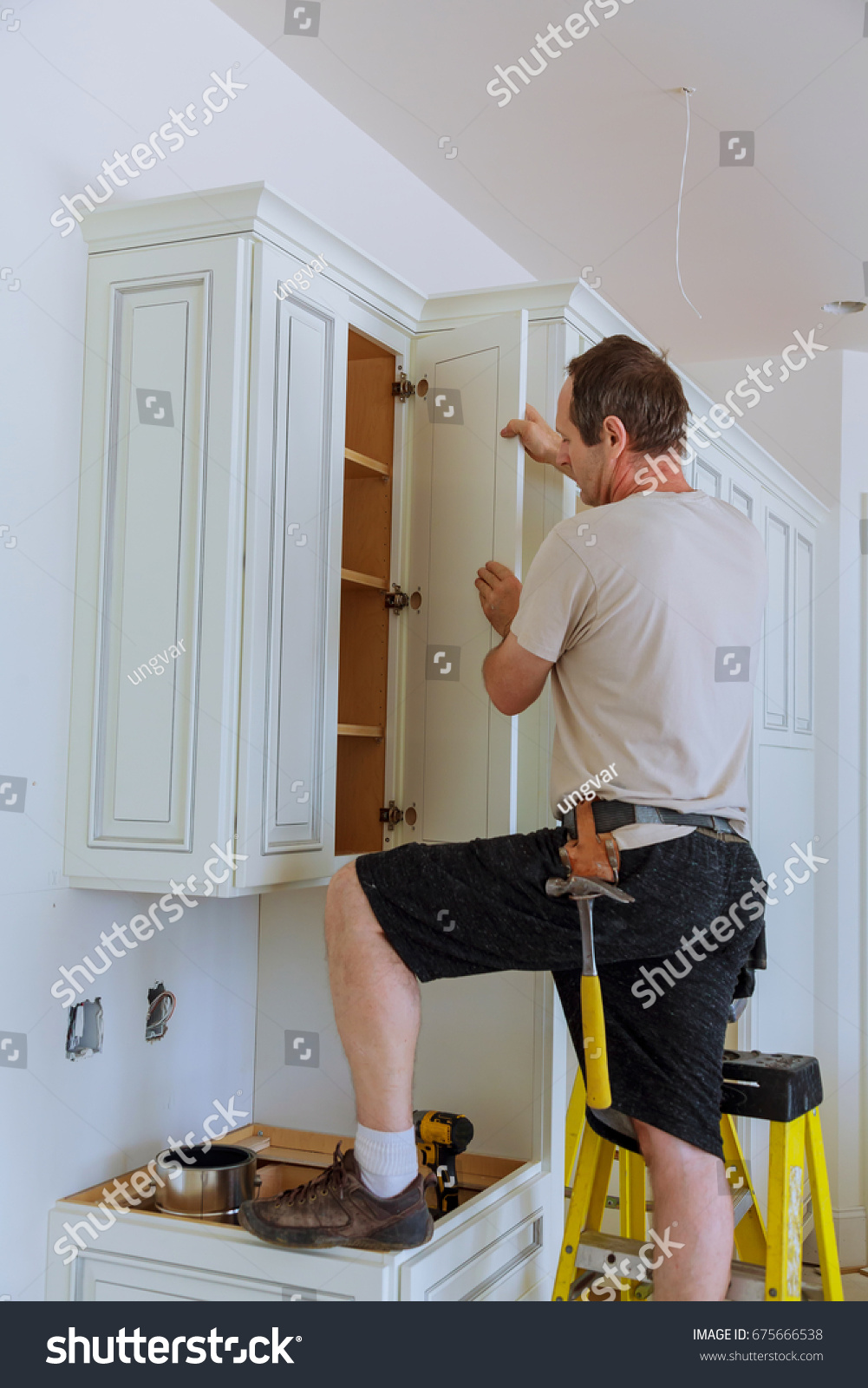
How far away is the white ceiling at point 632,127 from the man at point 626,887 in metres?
1.17

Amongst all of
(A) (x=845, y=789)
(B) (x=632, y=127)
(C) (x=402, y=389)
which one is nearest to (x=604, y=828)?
(C) (x=402, y=389)

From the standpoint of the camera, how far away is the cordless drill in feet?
6.55

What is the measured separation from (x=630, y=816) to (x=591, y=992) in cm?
24

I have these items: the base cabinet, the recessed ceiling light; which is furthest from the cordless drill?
the recessed ceiling light

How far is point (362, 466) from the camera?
7.14 feet

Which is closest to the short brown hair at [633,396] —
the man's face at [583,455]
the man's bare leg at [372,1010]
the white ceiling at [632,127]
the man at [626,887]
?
the man's face at [583,455]

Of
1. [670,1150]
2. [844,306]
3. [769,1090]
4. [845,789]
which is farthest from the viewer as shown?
[845,789]

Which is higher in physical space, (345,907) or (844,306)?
(844,306)

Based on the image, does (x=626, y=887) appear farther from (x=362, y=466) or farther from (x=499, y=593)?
(x=362, y=466)

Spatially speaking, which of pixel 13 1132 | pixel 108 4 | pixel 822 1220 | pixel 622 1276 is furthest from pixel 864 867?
pixel 108 4

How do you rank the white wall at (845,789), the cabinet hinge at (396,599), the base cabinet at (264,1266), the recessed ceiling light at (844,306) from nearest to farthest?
the base cabinet at (264,1266), the cabinet hinge at (396,599), the recessed ceiling light at (844,306), the white wall at (845,789)

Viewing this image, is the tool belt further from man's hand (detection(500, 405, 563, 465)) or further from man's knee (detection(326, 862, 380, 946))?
man's hand (detection(500, 405, 563, 465))

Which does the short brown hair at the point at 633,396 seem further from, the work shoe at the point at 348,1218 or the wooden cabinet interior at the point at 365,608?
the work shoe at the point at 348,1218

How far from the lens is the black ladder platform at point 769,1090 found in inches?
75.0
